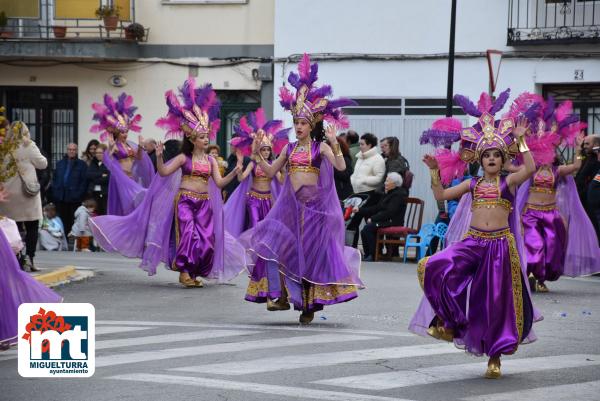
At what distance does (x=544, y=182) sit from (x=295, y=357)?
7.01m

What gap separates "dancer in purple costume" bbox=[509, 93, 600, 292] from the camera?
15648 mm

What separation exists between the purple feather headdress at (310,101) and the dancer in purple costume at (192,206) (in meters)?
3.05

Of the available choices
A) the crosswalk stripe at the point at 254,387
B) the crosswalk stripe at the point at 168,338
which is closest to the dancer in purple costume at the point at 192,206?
the crosswalk stripe at the point at 168,338

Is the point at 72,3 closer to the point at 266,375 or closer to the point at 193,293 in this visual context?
the point at 193,293

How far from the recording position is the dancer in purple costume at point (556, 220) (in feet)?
51.3

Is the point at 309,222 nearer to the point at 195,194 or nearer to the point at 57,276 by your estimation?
the point at 195,194

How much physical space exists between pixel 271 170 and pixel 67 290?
3750mm

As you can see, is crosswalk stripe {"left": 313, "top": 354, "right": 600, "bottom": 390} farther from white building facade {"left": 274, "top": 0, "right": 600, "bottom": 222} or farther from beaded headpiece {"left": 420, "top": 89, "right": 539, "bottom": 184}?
white building facade {"left": 274, "top": 0, "right": 600, "bottom": 222}

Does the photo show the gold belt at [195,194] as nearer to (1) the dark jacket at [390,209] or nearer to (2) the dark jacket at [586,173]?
(1) the dark jacket at [390,209]

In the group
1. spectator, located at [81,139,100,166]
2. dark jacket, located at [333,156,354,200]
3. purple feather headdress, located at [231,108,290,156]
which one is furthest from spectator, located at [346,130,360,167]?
purple feather headdress, located at [231,108,290,156]

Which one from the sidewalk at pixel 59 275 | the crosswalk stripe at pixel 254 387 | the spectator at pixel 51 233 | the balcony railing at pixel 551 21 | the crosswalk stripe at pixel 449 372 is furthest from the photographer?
the balcony railing at pixel 551 21

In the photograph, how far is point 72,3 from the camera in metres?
28.1

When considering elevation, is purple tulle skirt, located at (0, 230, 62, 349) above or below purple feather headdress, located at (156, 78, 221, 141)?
below

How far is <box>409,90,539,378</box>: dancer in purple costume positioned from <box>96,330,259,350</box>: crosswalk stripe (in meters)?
2.03
